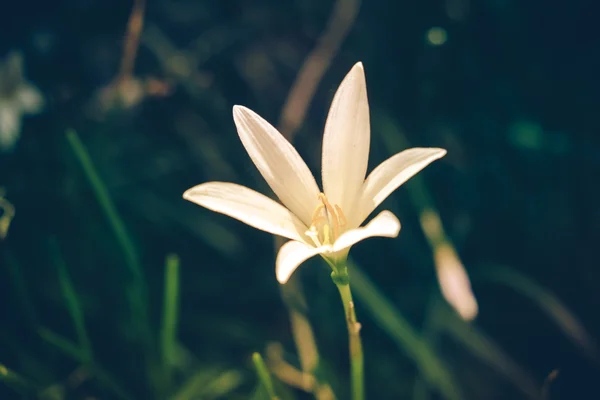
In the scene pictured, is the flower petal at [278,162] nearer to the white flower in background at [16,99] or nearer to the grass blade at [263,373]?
the grass blade at [263,373]

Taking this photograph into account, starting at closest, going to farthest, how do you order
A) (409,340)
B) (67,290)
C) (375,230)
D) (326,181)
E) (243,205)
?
(375,230)
(243,205)
(326,181)
(67,290)
(409,340)

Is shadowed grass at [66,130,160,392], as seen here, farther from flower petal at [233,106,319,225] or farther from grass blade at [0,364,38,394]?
flower petal at [233,106,319,225]

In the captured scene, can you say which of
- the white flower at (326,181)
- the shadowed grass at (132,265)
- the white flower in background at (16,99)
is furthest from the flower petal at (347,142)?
the white flower in background at (16,99)

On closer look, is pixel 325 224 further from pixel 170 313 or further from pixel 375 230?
pixel 170 313

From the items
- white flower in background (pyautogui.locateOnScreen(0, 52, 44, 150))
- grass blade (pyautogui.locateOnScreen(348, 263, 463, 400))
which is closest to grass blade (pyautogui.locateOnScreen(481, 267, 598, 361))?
grass blade (pyautogui.locateOnScreen(348, 263, 463, 400))

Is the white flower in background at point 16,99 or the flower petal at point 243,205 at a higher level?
the white flower in background at point 16,99

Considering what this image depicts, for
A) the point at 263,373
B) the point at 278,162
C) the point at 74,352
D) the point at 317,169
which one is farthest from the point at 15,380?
the point at 317,169
